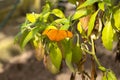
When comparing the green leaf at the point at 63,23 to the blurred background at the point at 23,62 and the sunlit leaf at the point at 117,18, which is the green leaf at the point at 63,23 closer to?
the sunlit leaf at the point at 117,18

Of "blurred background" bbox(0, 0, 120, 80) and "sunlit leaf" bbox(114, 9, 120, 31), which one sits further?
"blurred background" bbox(0, 0, 120, 80)

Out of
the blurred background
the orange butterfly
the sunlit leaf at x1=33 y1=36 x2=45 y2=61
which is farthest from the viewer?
the blurred background

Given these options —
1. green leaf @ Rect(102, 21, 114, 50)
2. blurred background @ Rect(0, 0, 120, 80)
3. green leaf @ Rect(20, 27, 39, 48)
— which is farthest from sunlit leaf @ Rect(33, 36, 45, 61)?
blurred background @ Rect(0, 0, 120, 80)

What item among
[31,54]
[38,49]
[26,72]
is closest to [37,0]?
[31,54]

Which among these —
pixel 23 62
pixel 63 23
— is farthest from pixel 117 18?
pixel 23 62

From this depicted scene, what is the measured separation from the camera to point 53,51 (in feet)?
2.25

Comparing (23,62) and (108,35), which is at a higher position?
(23,62)

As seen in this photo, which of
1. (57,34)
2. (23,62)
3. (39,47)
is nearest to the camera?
(57,34)

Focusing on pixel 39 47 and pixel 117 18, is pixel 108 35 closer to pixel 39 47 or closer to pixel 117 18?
pixel 117 18

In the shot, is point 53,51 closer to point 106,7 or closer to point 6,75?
point 106,7

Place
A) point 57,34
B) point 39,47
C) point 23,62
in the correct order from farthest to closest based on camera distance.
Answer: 1. point 23,62
2. point 39,47
3. point 57,34

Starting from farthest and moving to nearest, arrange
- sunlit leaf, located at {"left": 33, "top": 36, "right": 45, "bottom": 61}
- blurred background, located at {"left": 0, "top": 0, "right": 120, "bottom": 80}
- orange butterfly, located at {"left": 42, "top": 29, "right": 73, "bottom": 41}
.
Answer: blurred background, located at {"left": 0, "top": 0, "right": 120, "bottom": 80} → sunlit leaf, located at {"left": 33, "top": 36, "right": 45, "bottom": 61} → orange butterfly, located at {"left": 42, "top": 29, "right": 73, "bottom": 41}

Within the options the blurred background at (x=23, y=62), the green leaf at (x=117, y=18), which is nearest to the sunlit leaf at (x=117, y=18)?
the green leaf at (x=117, y=18)

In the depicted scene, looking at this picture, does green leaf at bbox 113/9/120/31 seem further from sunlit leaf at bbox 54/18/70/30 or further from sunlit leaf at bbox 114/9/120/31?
sunlit leaf at bbox 54/18/70/30
